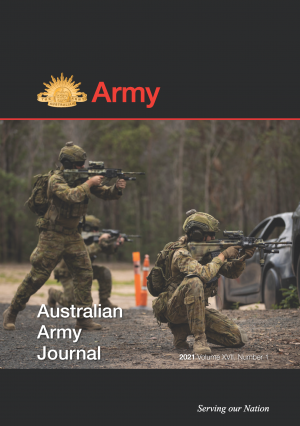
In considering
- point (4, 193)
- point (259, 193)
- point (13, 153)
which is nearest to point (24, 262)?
point (4, 193)

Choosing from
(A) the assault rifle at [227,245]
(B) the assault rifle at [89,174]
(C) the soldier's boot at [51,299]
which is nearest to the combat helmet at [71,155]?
(B) the assault rifle at [89,174]

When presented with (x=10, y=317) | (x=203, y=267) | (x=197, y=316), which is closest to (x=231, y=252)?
(x=203, y=267)

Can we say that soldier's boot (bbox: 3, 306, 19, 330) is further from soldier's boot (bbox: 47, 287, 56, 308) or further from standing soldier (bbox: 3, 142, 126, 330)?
soldier's boot (bbox: 47, 287, 56, 308)

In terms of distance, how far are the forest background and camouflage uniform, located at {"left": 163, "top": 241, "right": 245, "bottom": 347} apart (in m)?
21.5

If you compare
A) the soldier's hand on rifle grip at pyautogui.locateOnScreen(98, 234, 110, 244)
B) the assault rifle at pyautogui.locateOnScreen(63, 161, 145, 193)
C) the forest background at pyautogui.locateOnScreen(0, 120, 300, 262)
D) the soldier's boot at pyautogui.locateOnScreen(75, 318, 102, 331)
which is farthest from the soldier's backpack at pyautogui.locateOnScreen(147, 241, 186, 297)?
the forest background at pyautogui.locateOnScreen(0, 120, 300, 262)

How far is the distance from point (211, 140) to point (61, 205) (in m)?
29.8

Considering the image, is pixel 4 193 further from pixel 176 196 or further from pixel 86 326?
pixel 86 326

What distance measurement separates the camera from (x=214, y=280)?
5.36 meters

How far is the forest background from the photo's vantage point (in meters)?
29.6

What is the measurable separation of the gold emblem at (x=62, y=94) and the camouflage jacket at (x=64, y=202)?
46.0 inches

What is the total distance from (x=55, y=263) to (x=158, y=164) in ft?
117

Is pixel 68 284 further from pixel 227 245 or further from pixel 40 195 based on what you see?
pixel 227 245

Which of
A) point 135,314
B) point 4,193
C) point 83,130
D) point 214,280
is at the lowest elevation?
point 135,314
